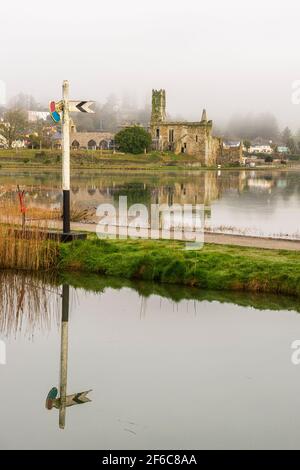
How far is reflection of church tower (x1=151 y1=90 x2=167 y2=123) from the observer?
400ft

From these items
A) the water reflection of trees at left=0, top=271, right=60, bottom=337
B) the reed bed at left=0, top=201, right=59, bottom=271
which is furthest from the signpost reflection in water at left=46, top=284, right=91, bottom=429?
the reed bed at left=0, top=201, right=59, bottom=271

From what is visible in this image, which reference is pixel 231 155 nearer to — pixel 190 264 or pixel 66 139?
pixel 66 139

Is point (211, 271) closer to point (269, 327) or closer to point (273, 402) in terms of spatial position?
point (269, 327)

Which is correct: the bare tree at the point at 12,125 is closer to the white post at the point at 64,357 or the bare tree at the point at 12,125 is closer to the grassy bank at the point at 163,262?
the grassy bank at the point at 163,262

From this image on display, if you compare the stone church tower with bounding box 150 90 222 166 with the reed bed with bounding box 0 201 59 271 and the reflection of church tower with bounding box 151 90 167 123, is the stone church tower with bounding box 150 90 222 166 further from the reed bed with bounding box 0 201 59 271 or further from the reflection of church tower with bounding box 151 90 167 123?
the reed bed with bounding box 0 201 59 271

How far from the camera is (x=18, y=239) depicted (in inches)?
573

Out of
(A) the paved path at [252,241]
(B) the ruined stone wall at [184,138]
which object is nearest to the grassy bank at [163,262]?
(A) the paved path at [252,241]

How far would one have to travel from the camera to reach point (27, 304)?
12156 mm

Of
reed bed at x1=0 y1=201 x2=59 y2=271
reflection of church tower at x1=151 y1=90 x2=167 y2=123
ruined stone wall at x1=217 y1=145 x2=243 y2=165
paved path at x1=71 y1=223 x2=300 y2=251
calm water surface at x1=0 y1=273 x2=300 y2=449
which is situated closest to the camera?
calm water surface at x1=0 y1=273 x2=300 y2=449

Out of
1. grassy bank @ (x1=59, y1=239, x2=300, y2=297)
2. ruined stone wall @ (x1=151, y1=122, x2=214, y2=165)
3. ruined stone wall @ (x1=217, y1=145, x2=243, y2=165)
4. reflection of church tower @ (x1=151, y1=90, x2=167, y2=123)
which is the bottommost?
ruined stone wall @ (x1=217, y1=145, x2=243, y2=165)

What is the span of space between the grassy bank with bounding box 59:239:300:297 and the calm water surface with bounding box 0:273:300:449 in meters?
0.41

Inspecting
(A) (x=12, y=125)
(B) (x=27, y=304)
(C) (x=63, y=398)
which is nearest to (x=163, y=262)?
(B) (x=27, y=304)
